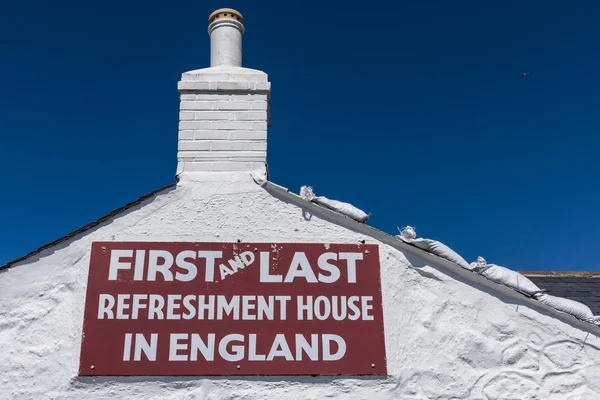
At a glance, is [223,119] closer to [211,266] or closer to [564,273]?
[211,266]

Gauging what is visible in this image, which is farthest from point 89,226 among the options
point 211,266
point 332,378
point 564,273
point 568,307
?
point 564,273

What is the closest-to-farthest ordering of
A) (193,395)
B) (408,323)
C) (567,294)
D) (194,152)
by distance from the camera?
1. (193,395)
2. (408,323)
3. (194,152)
4. (567,294)

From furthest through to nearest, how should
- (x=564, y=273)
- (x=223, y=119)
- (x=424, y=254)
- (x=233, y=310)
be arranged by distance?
(x=564, y=273), (x=223, y=119), (x=424, y=254), (x=233, y=310)

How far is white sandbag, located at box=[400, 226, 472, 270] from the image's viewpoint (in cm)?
605

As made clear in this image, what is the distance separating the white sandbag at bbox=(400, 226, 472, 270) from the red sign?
1.10 feet

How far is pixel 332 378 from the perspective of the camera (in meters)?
5.65

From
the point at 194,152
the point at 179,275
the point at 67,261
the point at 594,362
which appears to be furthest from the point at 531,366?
the point at 67,261

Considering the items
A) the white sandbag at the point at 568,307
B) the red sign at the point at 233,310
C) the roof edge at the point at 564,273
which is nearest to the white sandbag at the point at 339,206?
the red sign at the point at 233,310

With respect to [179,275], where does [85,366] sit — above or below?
below

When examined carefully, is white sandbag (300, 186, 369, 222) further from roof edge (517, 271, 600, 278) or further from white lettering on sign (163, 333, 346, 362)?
roof edge (517, 271, 600, 278)

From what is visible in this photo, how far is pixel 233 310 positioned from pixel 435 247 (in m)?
1.86

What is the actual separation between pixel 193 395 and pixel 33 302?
5.19 ft

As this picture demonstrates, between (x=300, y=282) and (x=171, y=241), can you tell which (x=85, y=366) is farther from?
(x=300, y=282)

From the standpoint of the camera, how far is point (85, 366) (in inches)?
219
